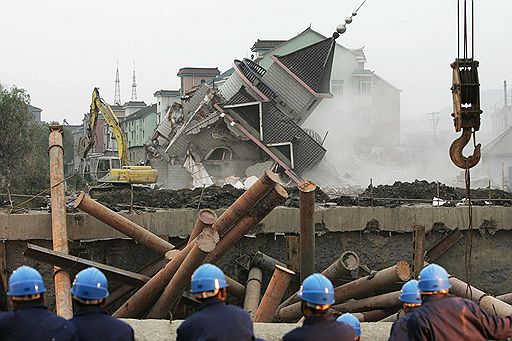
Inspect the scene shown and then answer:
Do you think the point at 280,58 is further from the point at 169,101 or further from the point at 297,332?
the point at 169,101

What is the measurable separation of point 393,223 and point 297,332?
31.0 feet

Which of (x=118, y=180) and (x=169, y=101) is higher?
(x=169, y=101)

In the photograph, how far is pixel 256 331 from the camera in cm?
642

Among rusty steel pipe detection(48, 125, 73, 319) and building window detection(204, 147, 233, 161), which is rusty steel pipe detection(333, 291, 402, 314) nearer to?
rusty steel pipe detection(48, 125, 73, 319)

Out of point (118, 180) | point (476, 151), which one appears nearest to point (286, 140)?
point (118, 180)

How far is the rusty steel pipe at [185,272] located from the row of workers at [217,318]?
4704 mm

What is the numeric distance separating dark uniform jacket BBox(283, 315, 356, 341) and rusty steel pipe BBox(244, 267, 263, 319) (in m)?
5.58

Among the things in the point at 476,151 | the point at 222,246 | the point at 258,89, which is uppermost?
the point at 258,89

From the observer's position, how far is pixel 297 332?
14.9 feet

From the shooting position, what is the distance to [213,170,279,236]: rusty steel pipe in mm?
10141

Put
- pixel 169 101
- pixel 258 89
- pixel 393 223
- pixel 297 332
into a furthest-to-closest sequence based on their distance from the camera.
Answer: pixel 169 101 → pixel 258 89 → pixel 393 223 → pixel 297 332

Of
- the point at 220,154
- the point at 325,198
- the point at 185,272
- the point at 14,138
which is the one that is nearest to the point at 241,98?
the point at 220,154

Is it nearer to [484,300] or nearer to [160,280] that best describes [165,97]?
[160,280]

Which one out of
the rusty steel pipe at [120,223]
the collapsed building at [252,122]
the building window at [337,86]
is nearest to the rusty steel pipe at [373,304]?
the rusty steel pipe at [120,223]
